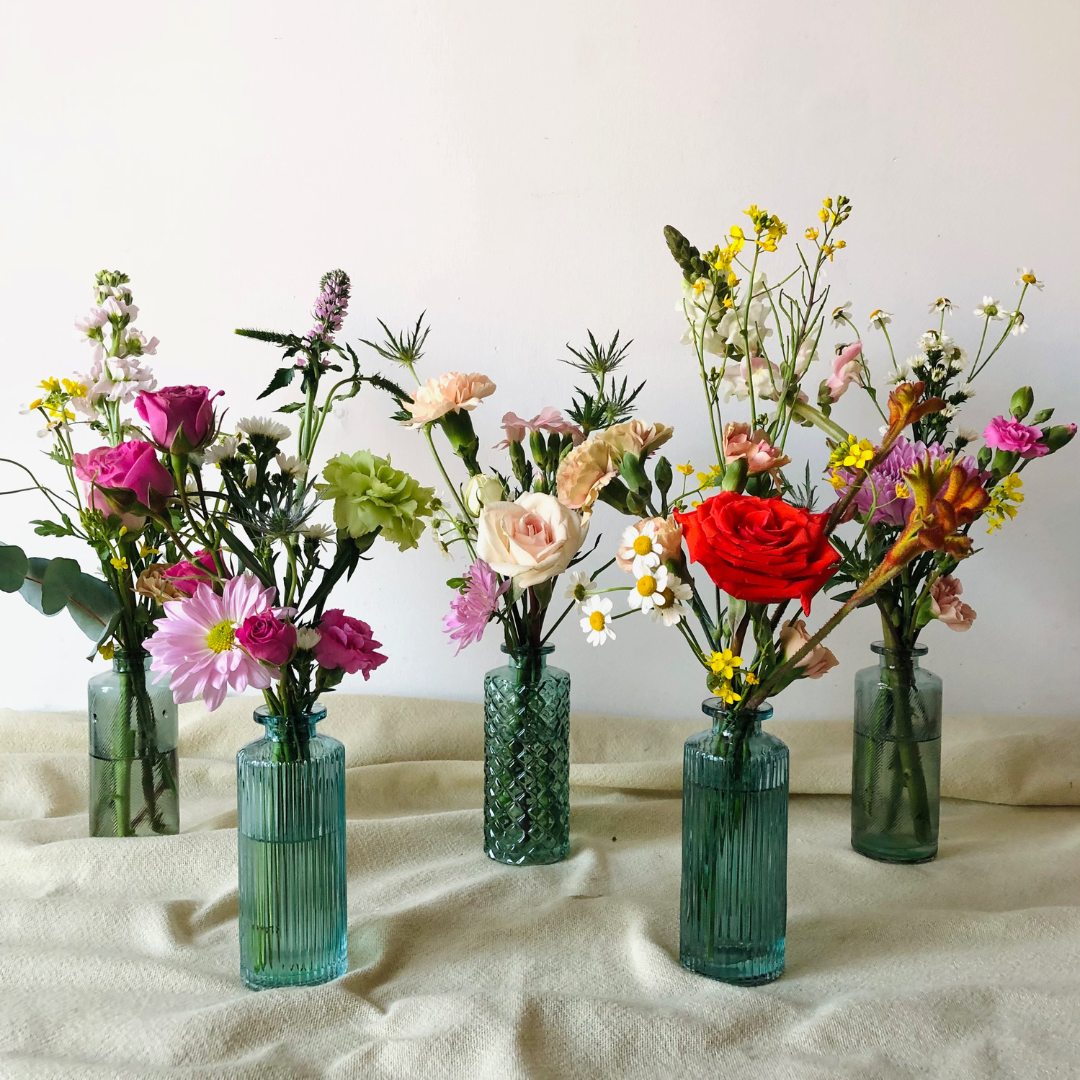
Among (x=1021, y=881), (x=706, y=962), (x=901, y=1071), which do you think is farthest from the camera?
(x=1021, y=881)

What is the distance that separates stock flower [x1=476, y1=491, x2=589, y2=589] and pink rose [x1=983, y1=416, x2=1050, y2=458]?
14.7 inches

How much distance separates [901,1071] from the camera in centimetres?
72

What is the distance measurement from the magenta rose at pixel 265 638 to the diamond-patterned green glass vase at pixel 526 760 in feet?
1.19

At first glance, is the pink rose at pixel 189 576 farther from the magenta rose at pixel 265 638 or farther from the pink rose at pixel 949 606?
the pink rose at pixel 949 606

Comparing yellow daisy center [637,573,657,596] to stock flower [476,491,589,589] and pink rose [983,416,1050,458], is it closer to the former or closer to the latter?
stock flower [476,491,589,589]

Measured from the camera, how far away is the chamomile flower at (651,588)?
0.75 m

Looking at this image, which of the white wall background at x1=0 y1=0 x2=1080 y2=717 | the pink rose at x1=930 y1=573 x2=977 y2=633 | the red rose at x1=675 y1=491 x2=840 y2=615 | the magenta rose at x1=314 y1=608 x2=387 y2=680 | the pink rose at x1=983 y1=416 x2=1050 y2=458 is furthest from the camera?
the white wall background at x1=0 y1=0 x2=1080 y2=717

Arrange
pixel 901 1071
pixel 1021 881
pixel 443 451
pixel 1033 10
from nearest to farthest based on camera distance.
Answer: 1. pixel 901 1071
2. pixel 1021 881
3. pixel 1033 10
4. pixel 443 451

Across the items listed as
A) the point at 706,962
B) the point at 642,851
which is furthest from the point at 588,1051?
the point at 642,851

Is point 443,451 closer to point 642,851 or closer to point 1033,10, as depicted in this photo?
point 642,851

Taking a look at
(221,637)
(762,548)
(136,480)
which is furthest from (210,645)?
(762,548)

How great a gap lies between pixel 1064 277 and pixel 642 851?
81 centimetres

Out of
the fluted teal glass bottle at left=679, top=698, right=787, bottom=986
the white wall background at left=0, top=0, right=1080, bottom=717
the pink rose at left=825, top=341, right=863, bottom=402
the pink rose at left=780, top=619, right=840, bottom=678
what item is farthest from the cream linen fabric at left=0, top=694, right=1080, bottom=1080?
the pink rose at left=825, top=341, right=863, bottom=402

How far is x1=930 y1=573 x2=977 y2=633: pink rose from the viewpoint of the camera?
1.04 metres
